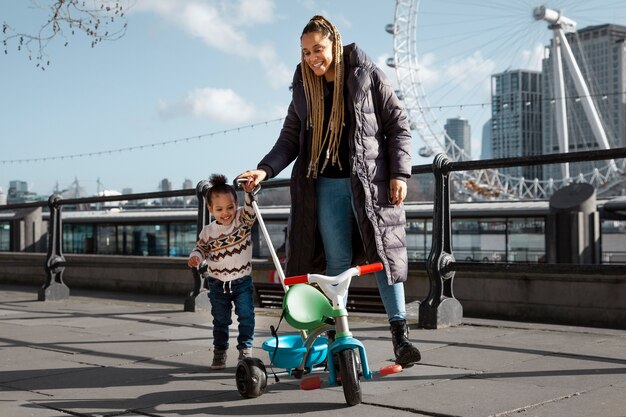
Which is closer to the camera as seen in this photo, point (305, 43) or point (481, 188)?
point (305, 43)

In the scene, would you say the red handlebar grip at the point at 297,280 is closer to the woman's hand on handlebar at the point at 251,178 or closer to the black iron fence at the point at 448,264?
the woman's hand on handlebar at the point at 251,178

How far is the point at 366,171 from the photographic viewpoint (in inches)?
140

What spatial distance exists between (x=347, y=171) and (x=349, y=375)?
0.95 m

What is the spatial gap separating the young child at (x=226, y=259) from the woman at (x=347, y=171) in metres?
0.30

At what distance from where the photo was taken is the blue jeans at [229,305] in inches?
157

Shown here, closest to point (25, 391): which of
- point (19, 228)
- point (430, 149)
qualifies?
point (19, 228)

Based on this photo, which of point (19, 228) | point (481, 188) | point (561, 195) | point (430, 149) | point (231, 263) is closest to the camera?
point (231, 263)

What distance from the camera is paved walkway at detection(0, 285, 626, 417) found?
10.2ft

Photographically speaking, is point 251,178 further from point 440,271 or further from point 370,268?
point 440,271

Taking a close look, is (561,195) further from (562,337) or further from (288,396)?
(288,396)

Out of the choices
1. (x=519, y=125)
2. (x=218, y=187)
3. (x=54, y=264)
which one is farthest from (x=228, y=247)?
(x=519, y=125)

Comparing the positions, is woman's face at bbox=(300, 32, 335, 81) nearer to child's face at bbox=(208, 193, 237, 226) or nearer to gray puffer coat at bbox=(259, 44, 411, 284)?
gray puffer coat at bbox=(259, 44, 411, 284)

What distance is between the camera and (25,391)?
3580 mm

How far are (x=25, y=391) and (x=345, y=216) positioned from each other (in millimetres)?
1518
